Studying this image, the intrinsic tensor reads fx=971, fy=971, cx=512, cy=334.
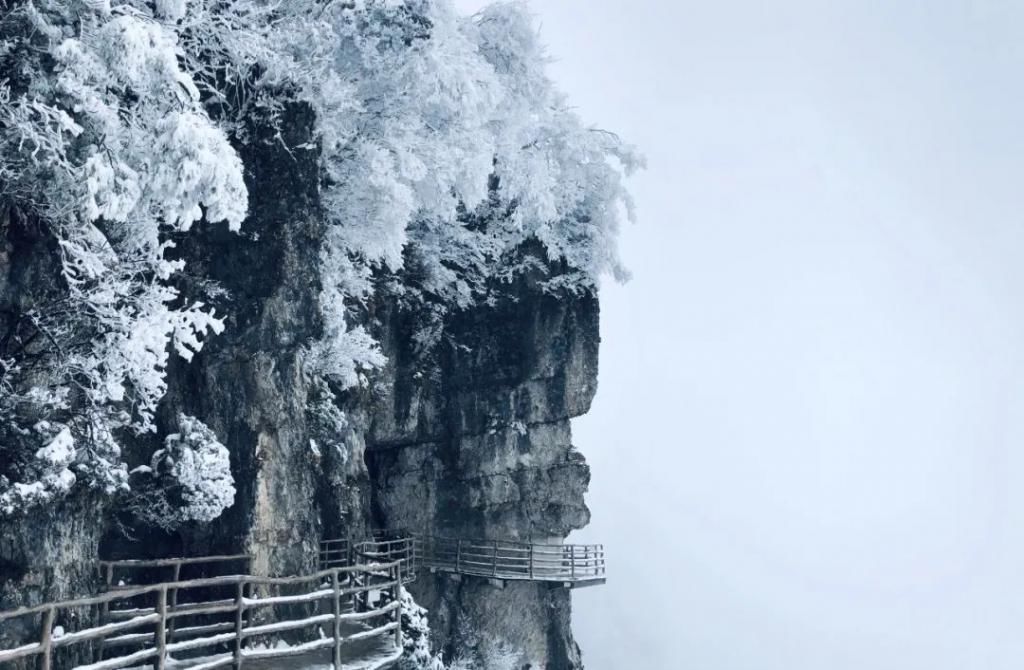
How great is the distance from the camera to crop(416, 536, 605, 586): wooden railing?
113 feet

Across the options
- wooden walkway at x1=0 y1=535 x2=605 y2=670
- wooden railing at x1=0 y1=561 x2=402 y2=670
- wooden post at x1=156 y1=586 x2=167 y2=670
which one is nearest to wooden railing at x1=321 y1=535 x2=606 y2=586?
wooden walkway at x1=0 y1=535 x2=605 y2=670

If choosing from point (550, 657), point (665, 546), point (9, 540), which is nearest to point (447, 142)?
point (9, 540)

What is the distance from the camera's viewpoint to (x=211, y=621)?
18.3 meters

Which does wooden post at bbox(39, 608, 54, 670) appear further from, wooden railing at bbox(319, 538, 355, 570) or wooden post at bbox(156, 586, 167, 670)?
wooden railing at bbox(319, 538, 355, 570)

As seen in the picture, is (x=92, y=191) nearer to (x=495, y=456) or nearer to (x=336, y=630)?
(x=336, y=630)

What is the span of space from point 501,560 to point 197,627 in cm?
2219

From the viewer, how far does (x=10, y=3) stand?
1461 centimetres

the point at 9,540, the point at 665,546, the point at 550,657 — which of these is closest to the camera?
the point at 9,540

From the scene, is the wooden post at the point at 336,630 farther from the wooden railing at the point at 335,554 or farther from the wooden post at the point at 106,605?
the wooden railing at the point at 335,554

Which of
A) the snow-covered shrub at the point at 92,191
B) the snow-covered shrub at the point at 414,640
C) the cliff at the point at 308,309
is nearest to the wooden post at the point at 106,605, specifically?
the cliff at the point at 308,309

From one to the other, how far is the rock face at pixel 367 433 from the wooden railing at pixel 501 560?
0.62 meters

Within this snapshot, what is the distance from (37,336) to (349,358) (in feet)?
39.5

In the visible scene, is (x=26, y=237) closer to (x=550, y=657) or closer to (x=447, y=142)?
(x=447, y=142)

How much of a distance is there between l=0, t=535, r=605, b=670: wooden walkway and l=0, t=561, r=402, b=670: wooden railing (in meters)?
0.02
